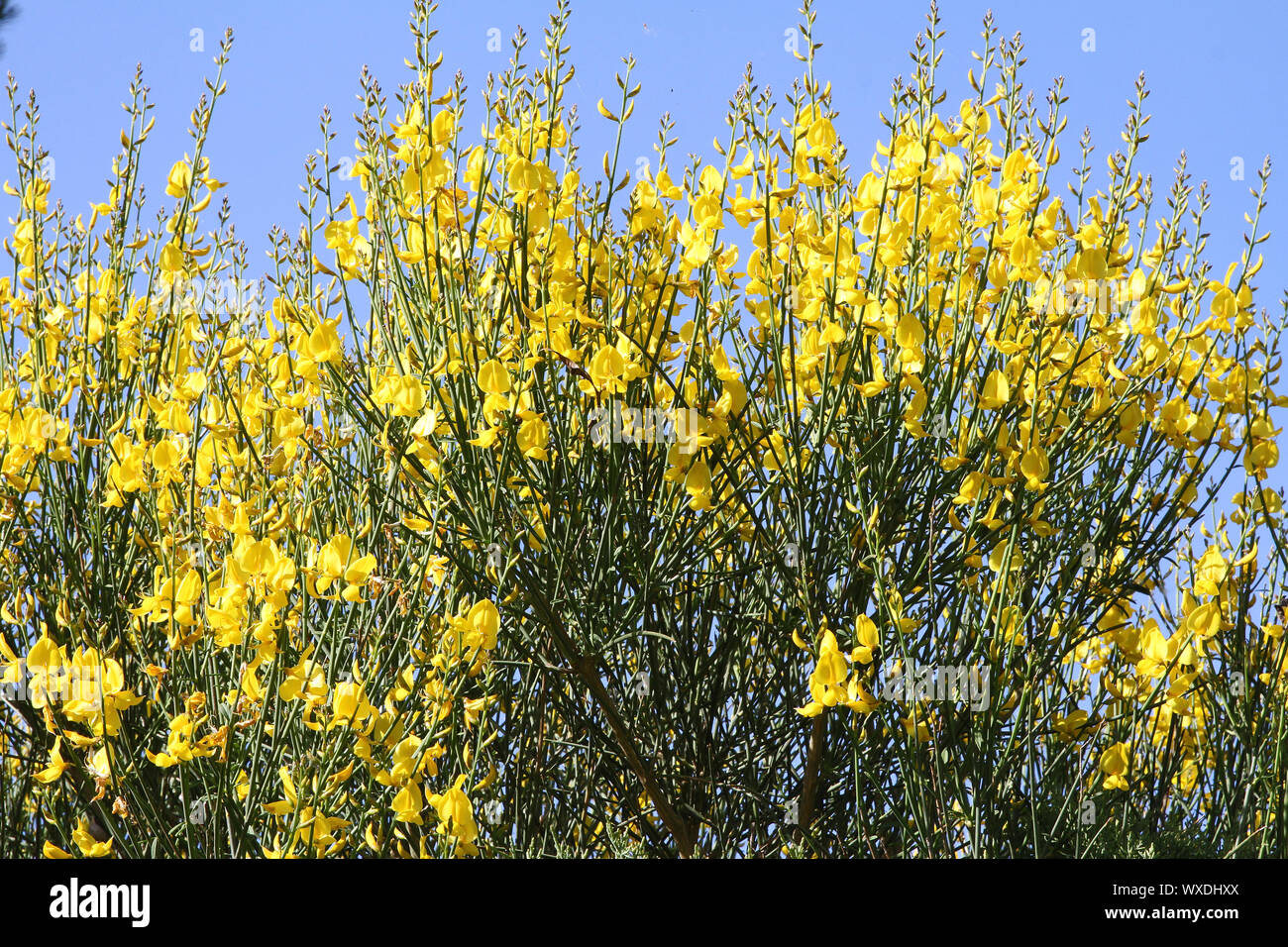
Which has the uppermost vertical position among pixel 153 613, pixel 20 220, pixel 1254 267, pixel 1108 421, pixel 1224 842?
pixel 20 220

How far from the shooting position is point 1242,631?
278cm

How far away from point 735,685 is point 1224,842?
3.72ft

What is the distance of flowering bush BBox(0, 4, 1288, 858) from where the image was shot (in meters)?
2.33

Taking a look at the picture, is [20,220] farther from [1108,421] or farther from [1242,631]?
[1242,631]

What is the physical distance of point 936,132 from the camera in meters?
2.51

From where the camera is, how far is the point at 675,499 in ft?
8.23

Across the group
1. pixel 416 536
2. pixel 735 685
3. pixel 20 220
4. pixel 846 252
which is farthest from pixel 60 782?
pixel 846 252

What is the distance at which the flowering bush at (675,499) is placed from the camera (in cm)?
233

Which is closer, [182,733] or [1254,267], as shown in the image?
[182,733]
